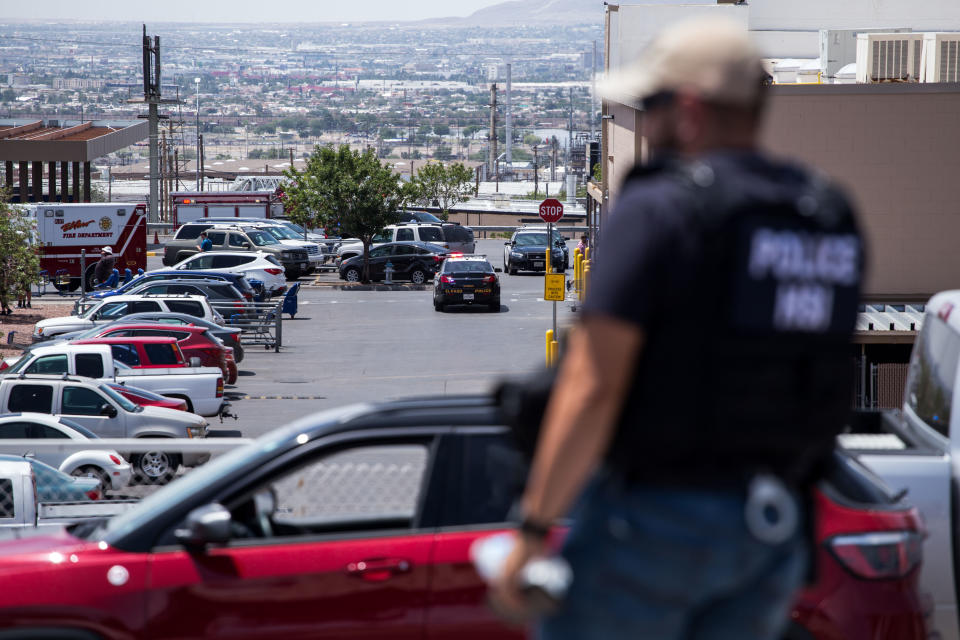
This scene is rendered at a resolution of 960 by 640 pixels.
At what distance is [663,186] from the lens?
243 cm

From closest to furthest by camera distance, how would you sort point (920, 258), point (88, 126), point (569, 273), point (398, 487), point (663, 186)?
point (663, 186)
point (398, 487)
point (920, 258)
point (569, 273)
point (88, 126)

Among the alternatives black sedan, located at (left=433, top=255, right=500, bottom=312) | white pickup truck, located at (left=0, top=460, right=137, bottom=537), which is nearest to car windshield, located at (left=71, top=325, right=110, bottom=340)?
white pickup truck, located at (left=0, top=460, right=137, bottom=537)

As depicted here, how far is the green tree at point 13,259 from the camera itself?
2998 cm

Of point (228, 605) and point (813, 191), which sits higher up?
point (813, 191)

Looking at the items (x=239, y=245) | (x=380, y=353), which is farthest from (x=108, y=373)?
(x=239, y=245)

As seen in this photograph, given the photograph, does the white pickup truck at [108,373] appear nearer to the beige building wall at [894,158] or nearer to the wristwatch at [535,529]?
the beige building wall at [894,158]

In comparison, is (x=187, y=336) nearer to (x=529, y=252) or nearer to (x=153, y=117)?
(x=529, y=252)

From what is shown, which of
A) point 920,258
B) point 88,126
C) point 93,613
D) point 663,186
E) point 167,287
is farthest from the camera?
point 88,126

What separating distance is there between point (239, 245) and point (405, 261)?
594cm

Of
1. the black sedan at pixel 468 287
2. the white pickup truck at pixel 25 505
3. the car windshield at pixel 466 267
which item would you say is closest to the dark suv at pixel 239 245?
the car windshield at pixel 466 267

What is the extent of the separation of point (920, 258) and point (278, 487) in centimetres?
1629

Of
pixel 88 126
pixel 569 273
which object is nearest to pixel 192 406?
pixel 569 273

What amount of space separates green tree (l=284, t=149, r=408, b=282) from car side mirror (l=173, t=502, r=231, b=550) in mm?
38113

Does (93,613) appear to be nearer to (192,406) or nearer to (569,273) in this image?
(192,406)
